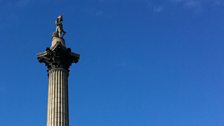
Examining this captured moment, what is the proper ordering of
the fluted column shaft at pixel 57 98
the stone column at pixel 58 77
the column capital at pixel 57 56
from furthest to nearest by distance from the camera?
the column capital at pixel 57 56 < the stone column at pixel 58 77 < the fluted column shaft at pixel 57 98

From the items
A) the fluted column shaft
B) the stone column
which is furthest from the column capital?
the fluted column shaft

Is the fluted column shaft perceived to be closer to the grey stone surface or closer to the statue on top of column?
the grey stone surface

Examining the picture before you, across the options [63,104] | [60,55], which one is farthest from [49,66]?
[63,104]

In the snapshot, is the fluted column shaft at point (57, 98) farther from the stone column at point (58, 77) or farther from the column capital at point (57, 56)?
the column capital at point (57, 56)

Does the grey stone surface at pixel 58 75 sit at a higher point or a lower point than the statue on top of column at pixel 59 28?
lower

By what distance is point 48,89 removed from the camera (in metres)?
32.9

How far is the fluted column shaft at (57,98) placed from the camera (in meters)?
31.1

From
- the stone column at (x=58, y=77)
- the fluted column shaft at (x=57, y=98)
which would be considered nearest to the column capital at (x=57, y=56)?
the stone column at (x=58, y=77)

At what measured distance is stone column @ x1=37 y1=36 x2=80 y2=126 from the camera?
31.3 metres

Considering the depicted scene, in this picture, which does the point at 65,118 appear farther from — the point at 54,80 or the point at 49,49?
the point at 49,49

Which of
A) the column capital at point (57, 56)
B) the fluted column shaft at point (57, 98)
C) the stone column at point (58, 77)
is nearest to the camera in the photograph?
the fluted column shaft at point (57, 98)

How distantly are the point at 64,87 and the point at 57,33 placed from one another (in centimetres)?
473

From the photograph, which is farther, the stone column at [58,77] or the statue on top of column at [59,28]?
the statue on top of column at [59,28]

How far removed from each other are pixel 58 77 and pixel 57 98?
5.48 ft
